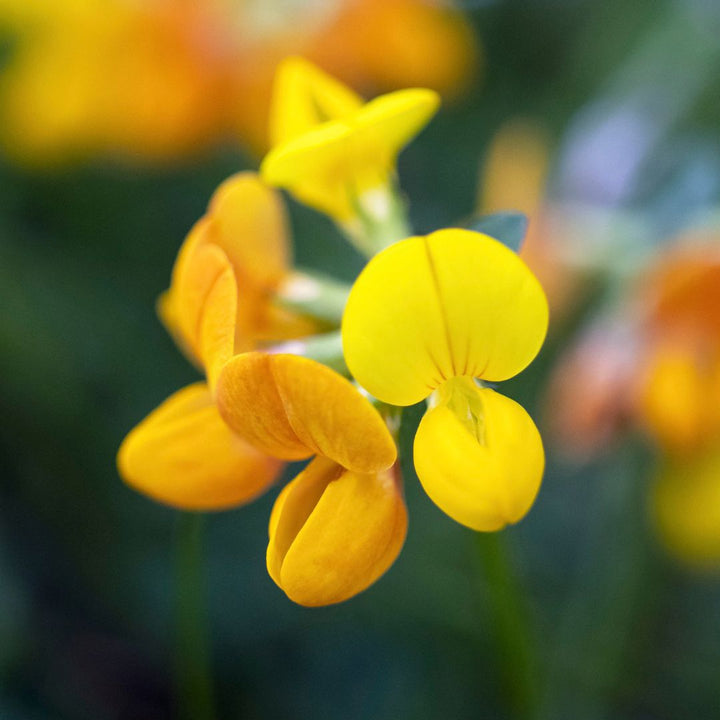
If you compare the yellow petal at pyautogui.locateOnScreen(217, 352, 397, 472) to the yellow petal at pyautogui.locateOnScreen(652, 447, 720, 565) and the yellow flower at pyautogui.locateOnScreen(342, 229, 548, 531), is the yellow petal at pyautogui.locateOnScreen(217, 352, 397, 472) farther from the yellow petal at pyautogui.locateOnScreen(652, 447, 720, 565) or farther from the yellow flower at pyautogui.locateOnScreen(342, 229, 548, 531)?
the yellow petal at pyautogui.locateOnScreen(652, 447, 720, 565)

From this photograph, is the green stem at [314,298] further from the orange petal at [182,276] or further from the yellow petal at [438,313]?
the yellow petal at [438,313]

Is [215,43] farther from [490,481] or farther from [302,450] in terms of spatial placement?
[490,481]

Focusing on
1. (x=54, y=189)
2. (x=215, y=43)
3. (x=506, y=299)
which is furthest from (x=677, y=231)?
(x=54, y=189)

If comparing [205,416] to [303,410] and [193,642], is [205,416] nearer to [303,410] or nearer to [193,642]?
[303,410]

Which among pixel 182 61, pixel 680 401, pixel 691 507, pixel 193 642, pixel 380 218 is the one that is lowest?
pixel 193 642

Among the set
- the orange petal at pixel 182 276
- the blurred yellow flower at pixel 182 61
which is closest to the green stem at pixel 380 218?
the orange petal at pixel 182 276

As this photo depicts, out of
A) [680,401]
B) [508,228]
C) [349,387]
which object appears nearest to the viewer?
[349,387]

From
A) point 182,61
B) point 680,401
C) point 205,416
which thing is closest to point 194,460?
point 205,416
